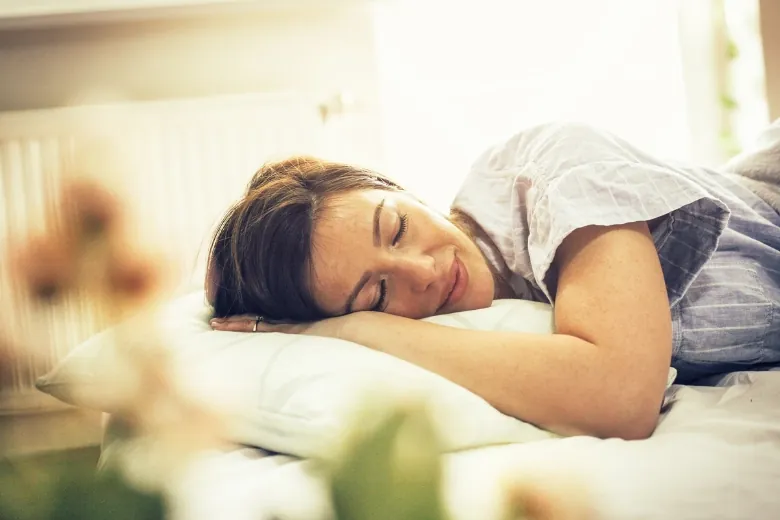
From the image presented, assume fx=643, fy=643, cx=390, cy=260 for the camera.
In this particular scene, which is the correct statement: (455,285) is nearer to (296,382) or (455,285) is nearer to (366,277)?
(366,277)

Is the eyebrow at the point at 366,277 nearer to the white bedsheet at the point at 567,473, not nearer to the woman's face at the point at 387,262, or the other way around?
the woman's face at the point at 387,262

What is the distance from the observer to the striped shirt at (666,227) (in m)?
0.63

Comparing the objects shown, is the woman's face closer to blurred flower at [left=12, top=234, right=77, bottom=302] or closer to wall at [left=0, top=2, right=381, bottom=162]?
blurred flower at [left=12, top=234, right=77, bottom=302]

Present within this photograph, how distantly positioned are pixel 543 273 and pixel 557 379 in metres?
0.13

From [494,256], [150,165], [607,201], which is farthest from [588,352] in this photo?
[150,165]

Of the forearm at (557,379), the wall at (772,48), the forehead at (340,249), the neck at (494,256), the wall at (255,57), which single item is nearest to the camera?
the forearm at (557,379)

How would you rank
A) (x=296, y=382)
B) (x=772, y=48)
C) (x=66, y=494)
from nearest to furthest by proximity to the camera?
1. (x=66, y=494)
2. (x=296, y=382)
3. (x=772, y=48)

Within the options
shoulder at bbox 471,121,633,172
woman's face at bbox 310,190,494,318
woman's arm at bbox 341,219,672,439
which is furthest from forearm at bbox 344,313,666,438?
shoulder at bbox 471,121,633,172

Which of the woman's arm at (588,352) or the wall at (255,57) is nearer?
the woman's arm at (588,352)

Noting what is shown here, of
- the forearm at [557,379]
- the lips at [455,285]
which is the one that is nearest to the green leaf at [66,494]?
the forearm at [557,379]

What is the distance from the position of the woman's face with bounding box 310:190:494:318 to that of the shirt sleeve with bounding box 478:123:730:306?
0.30 ft

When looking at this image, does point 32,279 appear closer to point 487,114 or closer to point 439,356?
point 439,356

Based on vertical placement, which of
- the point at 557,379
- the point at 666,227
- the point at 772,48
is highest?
the point at 772,48

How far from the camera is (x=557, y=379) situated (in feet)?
1.77
